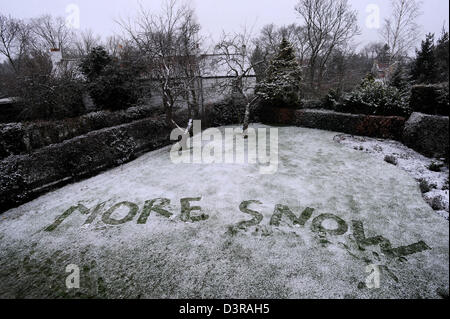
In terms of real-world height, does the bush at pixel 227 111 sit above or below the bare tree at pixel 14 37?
below

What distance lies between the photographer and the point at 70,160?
31.4 feet

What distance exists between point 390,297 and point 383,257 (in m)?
1.01

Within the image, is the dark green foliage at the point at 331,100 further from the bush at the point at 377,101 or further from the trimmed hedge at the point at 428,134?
the trimmed hedge at the point at 428,134

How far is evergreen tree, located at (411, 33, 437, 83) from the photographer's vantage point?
1636 cm

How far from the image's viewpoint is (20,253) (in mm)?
5441

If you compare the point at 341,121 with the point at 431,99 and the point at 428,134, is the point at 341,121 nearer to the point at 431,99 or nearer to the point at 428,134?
the point at 431,99

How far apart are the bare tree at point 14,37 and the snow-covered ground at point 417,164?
81.0 ft

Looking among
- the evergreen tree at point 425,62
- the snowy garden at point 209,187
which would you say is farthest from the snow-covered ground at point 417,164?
the evergreen tree at point 425,62

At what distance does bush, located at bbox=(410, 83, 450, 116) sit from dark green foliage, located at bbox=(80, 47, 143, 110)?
15958mm

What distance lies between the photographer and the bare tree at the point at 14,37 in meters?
17.1

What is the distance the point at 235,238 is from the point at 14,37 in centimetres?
2743

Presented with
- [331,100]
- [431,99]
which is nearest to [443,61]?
[431,99]

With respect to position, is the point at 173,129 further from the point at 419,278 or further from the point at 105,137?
the point at 419,278
